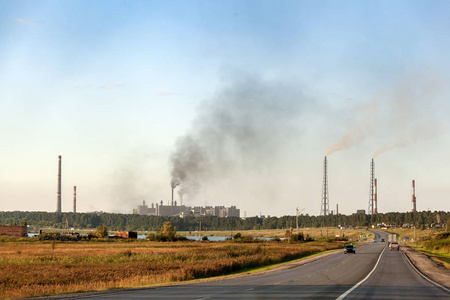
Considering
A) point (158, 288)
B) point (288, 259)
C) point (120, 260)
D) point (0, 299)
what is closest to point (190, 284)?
point (158, 288)

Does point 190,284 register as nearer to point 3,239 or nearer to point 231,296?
point 231,296

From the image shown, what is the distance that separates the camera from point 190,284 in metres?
35.6

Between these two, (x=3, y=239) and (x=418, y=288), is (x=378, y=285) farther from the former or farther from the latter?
(x=3, y=239)

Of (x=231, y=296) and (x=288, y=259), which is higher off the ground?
(x=231, y=296)

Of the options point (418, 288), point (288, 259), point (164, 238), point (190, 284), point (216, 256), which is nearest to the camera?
point (418, 288)

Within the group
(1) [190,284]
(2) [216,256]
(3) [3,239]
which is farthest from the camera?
(3) [3,239]

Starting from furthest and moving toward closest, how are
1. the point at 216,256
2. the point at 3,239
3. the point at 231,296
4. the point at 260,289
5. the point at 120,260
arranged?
the point at 3,239
the point at 216,256
the point at 120,260
the point at 260,289
the point at 231,296

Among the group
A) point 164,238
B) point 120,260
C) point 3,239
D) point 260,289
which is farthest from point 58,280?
point 164,238

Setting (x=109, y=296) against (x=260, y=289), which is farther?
(x=260, y=289)

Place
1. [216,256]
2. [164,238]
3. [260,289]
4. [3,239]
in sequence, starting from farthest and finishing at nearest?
[164,238]
[3,239]
[216,256]
[260,289]

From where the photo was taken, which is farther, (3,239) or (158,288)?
(3,239)

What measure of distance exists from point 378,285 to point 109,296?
755 inches

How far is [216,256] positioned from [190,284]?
30483 mm

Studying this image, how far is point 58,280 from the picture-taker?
3731 cm
